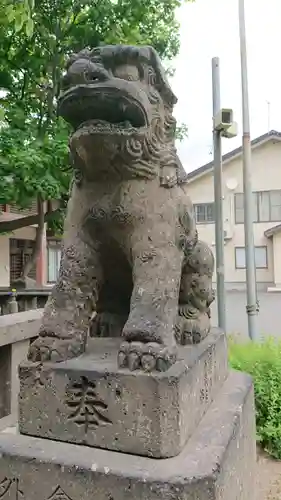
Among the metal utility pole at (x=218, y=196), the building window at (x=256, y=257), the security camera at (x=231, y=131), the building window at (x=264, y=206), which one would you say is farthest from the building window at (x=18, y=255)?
the security camera at (x=231, y=131)

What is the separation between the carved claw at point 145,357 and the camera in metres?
1.25

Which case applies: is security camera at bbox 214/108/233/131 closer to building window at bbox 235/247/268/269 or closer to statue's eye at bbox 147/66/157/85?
statue's eye at bbox 147/66/157/85

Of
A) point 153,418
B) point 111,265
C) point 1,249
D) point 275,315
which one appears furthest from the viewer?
point 1,249

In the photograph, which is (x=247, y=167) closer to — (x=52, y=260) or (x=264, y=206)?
(x=264, y=206)

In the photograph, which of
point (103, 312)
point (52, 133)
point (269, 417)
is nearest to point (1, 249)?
point (52, 133)

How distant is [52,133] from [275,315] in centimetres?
627

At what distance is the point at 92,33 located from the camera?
615 centimetres

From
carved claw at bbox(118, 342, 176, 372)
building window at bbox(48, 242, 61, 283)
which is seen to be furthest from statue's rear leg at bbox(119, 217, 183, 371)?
building window at bbox(48, 242, 61, 283)

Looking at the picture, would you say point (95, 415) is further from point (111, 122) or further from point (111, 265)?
point (111, 122)

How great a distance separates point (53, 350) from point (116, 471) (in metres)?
0.39

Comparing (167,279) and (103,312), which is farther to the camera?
(103,312)

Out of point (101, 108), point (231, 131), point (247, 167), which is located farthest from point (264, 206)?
point (101, 108)

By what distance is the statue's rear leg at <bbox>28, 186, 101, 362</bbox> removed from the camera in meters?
1.41

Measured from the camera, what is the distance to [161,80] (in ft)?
4.90
